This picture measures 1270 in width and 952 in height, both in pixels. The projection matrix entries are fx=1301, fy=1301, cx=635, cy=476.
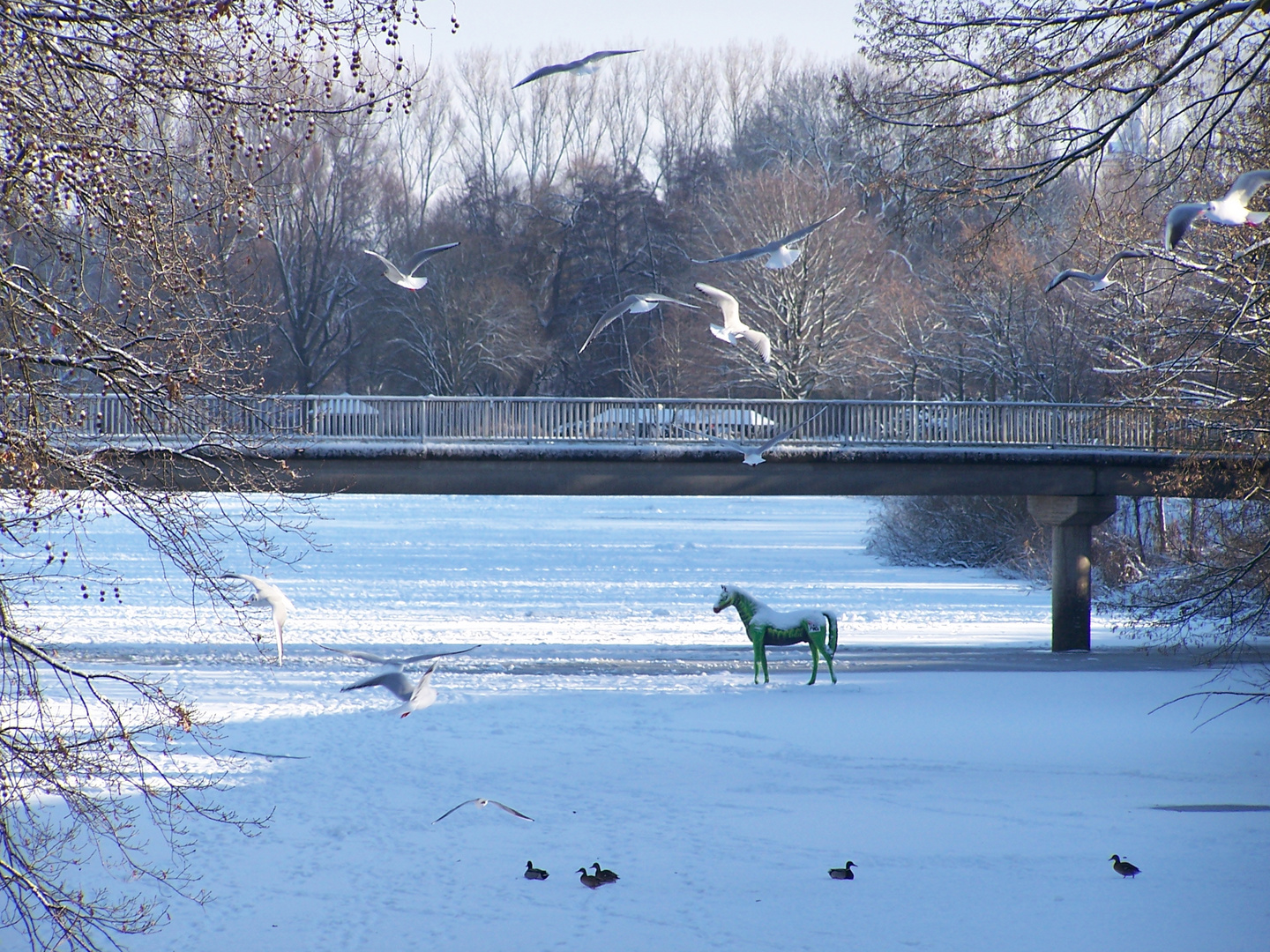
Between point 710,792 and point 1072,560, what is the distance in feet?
52.9

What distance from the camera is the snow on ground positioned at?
1073cm

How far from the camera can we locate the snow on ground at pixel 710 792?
10.7m

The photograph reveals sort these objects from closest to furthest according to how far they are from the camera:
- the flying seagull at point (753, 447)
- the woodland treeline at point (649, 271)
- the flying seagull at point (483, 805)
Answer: the flying seagull at point (483, 805)
the flying seagull at point (753, 447)
the woodland treeline at point (649, 271)

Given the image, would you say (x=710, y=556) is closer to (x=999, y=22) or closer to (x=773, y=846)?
(x=773, y=846)

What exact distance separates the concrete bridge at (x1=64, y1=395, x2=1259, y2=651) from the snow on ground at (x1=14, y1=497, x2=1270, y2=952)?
3.23m

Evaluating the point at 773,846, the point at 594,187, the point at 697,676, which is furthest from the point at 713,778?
the point at 594,187

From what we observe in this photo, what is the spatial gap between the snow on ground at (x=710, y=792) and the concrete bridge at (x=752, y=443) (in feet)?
10.6

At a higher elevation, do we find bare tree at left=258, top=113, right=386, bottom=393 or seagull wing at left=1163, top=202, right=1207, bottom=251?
bare tree at left=258, top=113, right=386, bottom=393

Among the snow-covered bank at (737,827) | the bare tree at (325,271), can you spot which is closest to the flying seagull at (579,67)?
the snow-covered bank at (737,827)

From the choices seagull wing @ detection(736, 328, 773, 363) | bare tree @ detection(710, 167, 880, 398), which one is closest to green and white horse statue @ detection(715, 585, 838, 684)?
seagull wing @ detection(736, 328, 773, 363)

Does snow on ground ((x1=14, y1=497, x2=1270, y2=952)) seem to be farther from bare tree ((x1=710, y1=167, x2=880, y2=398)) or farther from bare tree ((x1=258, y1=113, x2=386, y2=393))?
bare tree ((x1=258, y1=113, x2=386, y2=393))

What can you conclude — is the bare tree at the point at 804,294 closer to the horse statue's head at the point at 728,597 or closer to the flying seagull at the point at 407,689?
the horse statue's head at the point at 728,597

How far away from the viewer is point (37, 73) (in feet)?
20.2

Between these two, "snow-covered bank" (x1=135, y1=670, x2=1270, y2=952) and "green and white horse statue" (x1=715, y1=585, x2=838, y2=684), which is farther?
"green and white horse statue" (x1=715, y1=585, x2=838, y2=684)
